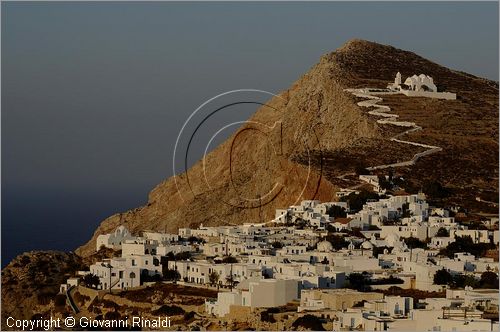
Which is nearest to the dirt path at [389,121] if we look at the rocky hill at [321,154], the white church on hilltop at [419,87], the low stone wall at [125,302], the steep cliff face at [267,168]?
the rocky hill at [321,154]

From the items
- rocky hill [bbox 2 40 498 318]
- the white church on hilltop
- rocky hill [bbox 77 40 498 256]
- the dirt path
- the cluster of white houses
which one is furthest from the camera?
the white church on hilltop

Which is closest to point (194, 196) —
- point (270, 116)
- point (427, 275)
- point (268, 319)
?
point (270, 116)

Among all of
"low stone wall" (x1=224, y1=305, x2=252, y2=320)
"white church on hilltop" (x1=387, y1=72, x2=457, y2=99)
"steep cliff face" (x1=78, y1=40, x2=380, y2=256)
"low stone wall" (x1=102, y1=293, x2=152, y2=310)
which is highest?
"white church on hilltop" (x1=387, y1=72, x2=457, y2=99)

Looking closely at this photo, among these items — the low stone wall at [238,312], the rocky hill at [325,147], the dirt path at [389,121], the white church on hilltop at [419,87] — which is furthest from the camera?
the white church on hilltop at [419,87]

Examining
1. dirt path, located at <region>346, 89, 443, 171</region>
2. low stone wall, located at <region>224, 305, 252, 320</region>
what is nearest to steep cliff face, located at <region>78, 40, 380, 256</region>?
dirt path, located at <region>346, 89, 443, 171</region>

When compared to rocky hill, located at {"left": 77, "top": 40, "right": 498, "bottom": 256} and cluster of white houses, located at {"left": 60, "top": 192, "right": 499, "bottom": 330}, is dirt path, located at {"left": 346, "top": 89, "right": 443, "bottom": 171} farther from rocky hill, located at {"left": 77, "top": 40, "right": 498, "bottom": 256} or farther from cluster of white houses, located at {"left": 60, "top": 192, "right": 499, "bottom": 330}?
cluster of white houses, located at {"left": 60, "top": 192, "right": 499, "bottom": 330}

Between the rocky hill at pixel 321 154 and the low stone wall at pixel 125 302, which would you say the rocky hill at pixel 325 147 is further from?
the low stone wall at pixel 125 302
